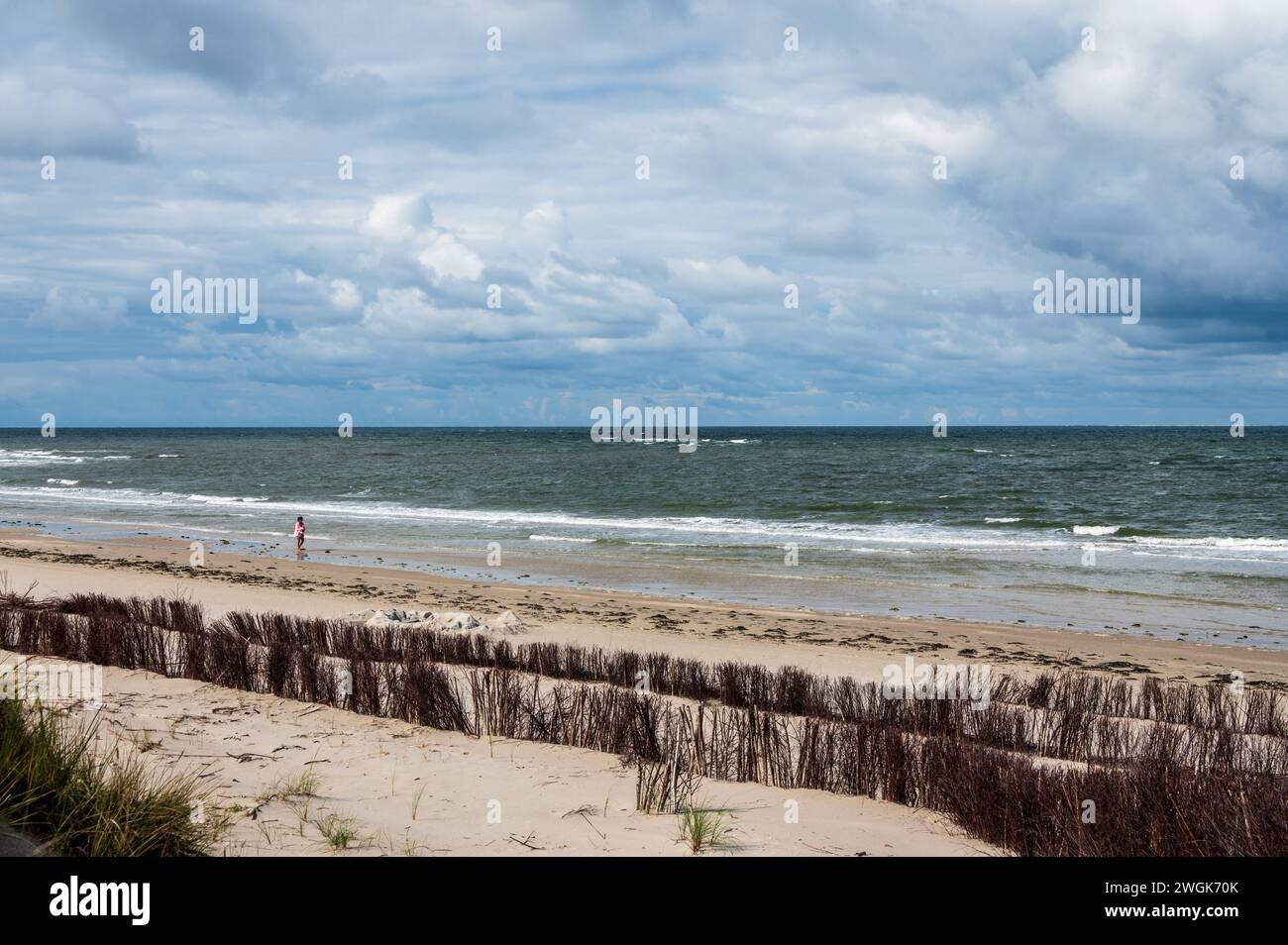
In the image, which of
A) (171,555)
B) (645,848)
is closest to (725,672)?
(645,848)

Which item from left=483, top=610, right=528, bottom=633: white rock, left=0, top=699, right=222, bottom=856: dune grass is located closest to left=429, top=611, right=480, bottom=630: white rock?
left=483, top=610, right=528, bottom=633: white rock

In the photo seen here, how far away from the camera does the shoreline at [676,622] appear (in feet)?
46.8

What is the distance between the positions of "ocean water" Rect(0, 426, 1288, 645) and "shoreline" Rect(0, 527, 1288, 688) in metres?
1.72

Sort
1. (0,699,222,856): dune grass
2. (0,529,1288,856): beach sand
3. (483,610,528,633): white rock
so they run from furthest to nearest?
(483,610,528,633): white rock, (0,529,1288,856): beach sand, (0,699,222,856): dune grass

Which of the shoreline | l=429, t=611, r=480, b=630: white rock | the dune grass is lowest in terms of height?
the shoreline

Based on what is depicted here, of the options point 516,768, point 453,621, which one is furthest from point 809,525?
point 516,768

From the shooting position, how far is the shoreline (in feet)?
46.8

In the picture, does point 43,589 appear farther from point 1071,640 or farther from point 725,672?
point 1071,640

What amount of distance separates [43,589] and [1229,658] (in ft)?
67.6

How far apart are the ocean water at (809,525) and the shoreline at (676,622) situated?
5.65ft

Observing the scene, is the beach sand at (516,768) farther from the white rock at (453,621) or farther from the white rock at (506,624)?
the white rock at (453,621)

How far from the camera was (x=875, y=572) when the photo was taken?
80.0 feet

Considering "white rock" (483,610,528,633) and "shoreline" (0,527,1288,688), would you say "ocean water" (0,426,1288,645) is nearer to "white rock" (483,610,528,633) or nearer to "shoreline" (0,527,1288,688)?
"shoreline" (0,527,1288,688)
